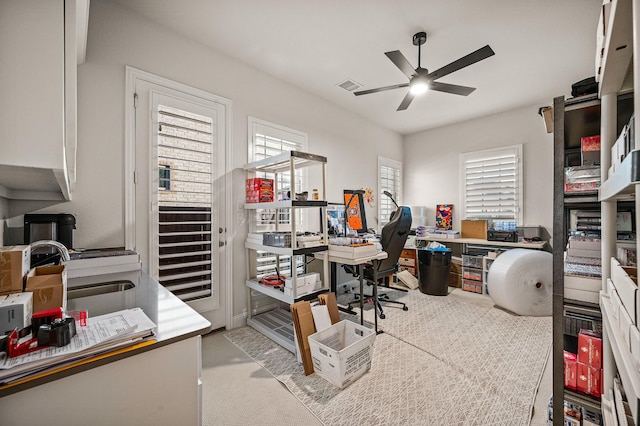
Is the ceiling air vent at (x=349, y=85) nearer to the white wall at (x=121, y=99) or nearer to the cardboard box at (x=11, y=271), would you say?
the white wall at (x=121, y=99)

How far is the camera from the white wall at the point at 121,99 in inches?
78.4

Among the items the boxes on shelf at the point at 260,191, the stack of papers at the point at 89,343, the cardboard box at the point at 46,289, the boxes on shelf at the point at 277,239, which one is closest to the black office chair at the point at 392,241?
the boxes on shelf at the point at 277,239

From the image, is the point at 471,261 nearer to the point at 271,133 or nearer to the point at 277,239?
the point at 277,239

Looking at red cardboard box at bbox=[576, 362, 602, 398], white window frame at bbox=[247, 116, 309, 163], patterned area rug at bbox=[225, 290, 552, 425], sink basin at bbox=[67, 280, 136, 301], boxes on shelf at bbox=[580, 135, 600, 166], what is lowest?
patterned area rug at bbox=[225, 290, 552, 425]

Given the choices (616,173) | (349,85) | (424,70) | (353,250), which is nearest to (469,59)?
(424,70)

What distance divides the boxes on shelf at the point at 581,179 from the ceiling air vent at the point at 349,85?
264 cm

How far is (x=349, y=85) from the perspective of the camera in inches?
135

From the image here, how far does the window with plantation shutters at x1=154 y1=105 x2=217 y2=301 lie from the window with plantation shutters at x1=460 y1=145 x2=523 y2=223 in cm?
418

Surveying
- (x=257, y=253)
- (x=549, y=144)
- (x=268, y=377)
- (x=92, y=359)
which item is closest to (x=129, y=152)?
(x=257, y=253)

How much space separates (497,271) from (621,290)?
2831mm

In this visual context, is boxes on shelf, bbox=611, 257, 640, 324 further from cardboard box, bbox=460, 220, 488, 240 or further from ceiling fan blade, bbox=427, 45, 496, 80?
cardboard box, bbox=460, 220, 488, 240

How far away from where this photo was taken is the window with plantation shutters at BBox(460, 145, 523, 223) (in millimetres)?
4188

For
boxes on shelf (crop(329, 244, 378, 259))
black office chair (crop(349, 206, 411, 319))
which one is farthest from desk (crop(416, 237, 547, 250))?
boxes on shelf (crop(329, 244, 378, 259))

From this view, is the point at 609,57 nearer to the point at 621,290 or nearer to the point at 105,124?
Result: the point at 621,290
